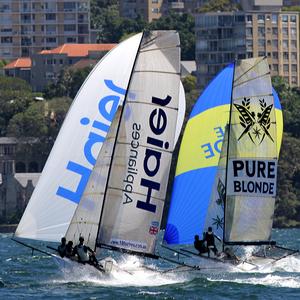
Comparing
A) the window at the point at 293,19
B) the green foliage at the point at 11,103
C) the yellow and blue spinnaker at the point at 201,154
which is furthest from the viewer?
the window at the point at 293,19

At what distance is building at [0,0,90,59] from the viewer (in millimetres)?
183125

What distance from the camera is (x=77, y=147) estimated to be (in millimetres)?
45125

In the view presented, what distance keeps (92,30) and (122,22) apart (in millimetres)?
7765

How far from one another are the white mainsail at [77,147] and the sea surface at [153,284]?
51.4 inches

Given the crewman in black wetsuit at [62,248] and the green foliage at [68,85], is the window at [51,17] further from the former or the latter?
the crewman in black wetsuit at [62,248]

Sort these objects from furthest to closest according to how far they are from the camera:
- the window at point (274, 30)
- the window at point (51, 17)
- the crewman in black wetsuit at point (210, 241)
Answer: the window at point (51, 17) < the window at point (274, 30) < the crewman in black wetsuit at point (210, 241)

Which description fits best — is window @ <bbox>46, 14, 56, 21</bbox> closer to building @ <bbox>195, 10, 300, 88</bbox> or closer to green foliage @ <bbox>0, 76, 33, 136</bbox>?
building @ <bbox>195, 10, 300, 88</bbox>

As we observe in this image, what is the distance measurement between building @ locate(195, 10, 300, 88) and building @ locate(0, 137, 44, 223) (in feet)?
72.6

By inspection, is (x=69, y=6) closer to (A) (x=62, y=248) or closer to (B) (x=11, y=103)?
(B) (x=11, y=103)

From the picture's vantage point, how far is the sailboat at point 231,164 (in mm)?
50156

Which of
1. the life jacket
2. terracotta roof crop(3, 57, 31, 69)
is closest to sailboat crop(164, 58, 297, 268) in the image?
the life jacket

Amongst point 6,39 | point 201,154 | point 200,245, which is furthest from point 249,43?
point 200,245

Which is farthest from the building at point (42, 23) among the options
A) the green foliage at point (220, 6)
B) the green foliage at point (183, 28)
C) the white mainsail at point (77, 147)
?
the white mainsail at point (77, 147)

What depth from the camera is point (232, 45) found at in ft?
504
